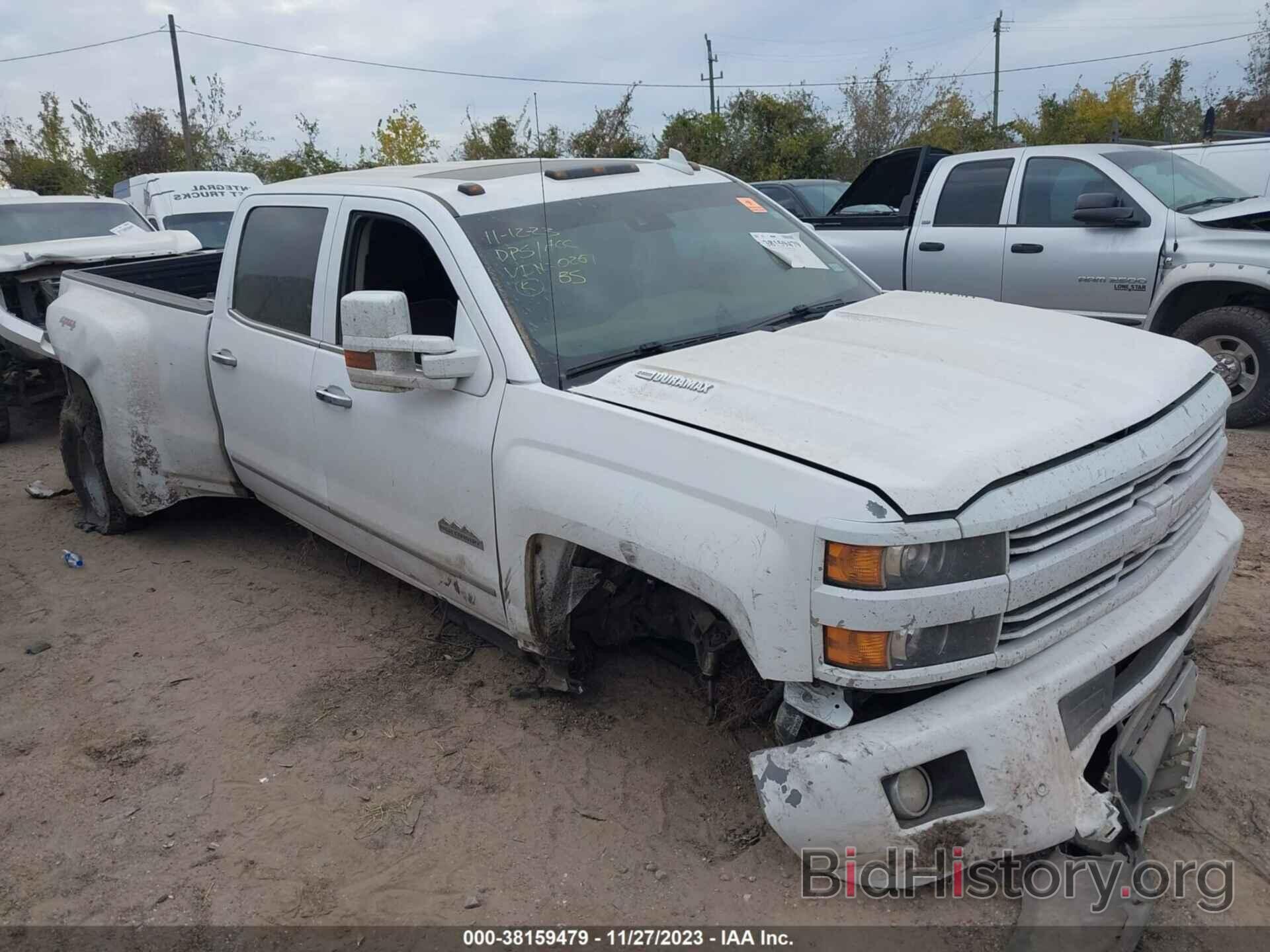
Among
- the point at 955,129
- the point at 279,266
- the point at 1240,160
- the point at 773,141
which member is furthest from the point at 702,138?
the point at 279,266

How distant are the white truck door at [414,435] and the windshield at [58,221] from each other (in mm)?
6561

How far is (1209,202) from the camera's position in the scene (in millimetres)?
6637

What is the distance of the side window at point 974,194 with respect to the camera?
725cm

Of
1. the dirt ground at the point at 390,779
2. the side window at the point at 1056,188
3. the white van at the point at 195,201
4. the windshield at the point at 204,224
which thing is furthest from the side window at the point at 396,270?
the windshield at the point at 204,224

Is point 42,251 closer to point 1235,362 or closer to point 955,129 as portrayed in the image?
point 1235,362

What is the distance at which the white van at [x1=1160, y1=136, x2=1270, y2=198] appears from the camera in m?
7.83

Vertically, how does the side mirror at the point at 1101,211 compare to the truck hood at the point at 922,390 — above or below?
Result: above

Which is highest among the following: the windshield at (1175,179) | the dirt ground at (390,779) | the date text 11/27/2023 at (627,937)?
the windshield at (1175,179)

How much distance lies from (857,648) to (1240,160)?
25.7 feet

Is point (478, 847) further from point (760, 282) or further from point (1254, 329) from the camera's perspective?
point (1254, 329)

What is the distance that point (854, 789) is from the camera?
7.38ft

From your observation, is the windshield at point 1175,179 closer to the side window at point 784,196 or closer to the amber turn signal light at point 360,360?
the side window at point 784,196

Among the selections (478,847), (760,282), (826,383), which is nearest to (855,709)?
(826,383)
